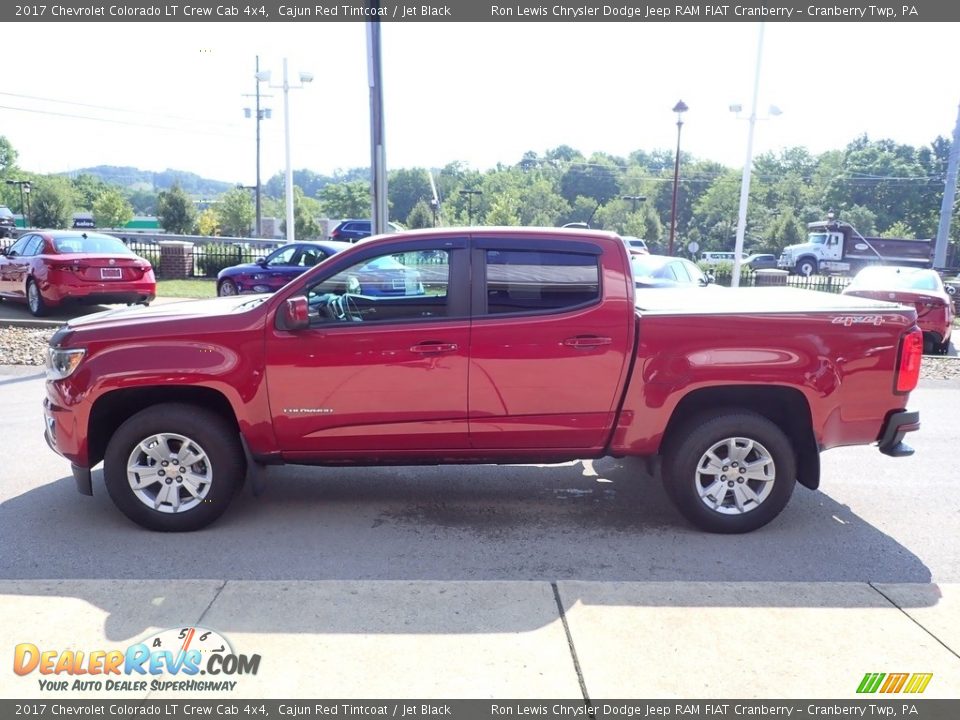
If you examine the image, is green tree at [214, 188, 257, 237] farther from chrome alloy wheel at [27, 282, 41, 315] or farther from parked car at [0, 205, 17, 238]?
chrome alloy wheel at [27, 282, 41, 315]

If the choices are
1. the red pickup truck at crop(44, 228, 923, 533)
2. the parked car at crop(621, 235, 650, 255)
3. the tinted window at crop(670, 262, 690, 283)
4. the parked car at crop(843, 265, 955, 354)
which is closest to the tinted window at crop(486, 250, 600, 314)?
the red pickup truck at crop(44, 228, 923, 533)

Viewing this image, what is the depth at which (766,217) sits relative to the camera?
89000mm

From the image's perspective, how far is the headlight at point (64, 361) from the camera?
455 centimetres

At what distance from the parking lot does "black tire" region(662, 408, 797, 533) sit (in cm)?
15

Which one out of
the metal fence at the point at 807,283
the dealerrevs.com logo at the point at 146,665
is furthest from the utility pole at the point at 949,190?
the dealerrevs.com logo at the point at 146,665

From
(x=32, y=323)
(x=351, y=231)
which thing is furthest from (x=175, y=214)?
(x=32, y=323)

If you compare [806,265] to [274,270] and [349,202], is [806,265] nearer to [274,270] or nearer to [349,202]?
[274,270]

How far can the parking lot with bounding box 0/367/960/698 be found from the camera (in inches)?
126

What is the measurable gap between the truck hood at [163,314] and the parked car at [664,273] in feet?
27.2

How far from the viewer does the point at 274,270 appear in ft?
55.1

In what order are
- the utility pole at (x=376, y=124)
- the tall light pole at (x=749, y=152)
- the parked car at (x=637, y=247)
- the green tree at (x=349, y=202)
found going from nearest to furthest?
the utility pole at (x=376, y=124) → the parked car at (x=637, y=247) → the tall light pole at (x=749, y=152) → the green tree at (x=349, y=202)

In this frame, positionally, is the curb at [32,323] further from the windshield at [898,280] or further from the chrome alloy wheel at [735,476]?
the windshield at [898,280]

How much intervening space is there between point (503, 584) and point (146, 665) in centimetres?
172

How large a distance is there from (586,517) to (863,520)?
1.87 m
